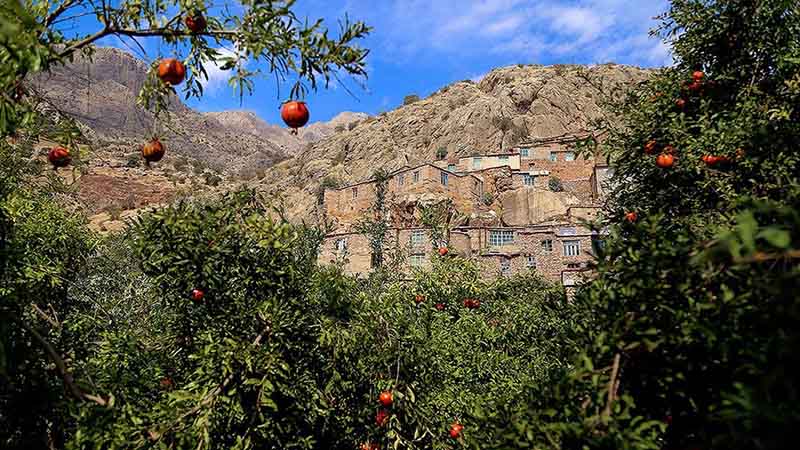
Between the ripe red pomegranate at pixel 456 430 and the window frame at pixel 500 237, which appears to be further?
the window frame at pixel 500 237

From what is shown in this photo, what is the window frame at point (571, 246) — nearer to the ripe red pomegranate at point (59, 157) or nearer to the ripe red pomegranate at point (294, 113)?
the ripe red pomegranate at point (294, 113)

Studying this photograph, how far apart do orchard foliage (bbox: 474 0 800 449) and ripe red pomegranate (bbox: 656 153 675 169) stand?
138 millimetres

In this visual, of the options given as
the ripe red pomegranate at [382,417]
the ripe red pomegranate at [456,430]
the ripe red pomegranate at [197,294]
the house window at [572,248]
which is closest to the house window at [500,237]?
the house window at [572,248]

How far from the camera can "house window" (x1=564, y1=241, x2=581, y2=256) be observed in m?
37.7

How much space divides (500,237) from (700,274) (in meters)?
38.1

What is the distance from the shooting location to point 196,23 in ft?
11.6

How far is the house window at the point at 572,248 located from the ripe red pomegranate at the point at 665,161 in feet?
109

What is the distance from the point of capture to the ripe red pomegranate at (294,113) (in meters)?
4.23

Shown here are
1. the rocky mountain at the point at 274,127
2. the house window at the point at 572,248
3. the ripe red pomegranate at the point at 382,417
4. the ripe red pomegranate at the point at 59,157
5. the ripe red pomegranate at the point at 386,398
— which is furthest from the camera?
the rocky mountain at the point at 274,127

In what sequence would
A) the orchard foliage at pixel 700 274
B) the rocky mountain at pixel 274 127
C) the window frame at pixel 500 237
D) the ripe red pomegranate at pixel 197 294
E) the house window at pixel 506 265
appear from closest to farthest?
the orchard foliage at pixel 700 274 < the ripe red pomegranate at pixel 197 294 < the house window at pixel 506 265 < the window frame at pixel 500 237 < the rocky mountain at pixel 274 127

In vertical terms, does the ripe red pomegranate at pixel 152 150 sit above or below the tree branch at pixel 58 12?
below

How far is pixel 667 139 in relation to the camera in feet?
20.0

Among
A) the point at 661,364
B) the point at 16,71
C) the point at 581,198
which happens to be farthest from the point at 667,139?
the point at 581,198

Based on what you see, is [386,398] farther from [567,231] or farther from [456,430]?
[567,231]
